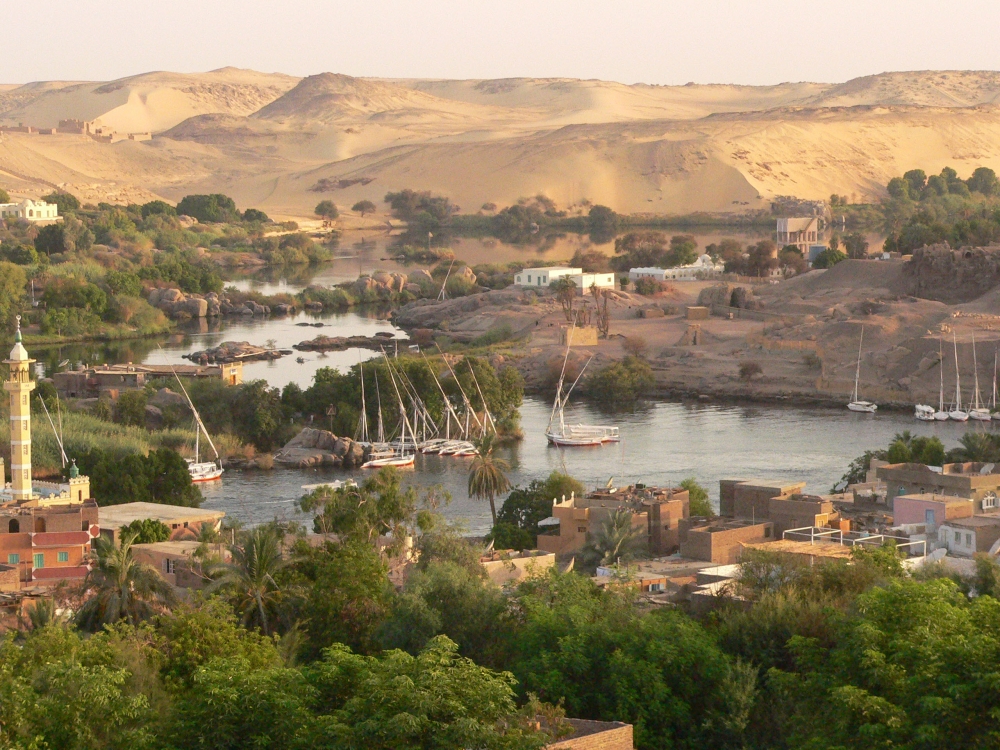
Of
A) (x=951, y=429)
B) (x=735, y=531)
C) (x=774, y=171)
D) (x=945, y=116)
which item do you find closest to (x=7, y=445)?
(x=735, y=531)

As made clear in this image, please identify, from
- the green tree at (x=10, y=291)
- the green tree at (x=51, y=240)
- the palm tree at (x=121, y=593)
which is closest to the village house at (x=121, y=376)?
the green tree at (x=10, y=291)

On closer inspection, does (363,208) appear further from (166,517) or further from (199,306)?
(166,517)

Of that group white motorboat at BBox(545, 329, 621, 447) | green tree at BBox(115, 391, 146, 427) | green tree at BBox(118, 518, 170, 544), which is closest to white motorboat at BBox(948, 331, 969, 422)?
white motorboat at BBox(545, 329, 621, 447)

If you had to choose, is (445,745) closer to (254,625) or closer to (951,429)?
(254,625)

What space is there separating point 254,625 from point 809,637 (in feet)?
16.8

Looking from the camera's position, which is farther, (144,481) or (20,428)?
(144,481)

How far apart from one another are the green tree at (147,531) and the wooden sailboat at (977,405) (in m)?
20.1

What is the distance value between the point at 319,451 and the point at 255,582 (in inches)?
650

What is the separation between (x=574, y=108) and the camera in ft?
604

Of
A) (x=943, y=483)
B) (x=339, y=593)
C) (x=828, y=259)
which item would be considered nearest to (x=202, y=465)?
(x=943, y=483)

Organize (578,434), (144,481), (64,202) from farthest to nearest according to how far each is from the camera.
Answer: (64,202) < (578,434) < (144,481)

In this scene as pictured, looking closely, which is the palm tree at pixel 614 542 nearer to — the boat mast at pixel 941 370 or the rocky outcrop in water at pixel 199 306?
the boat mast at pixel 941 370

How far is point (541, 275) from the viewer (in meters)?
61.8

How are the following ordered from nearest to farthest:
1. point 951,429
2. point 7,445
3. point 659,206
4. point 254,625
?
point 254,625, point 7,445, point 951,429, point 659,206
